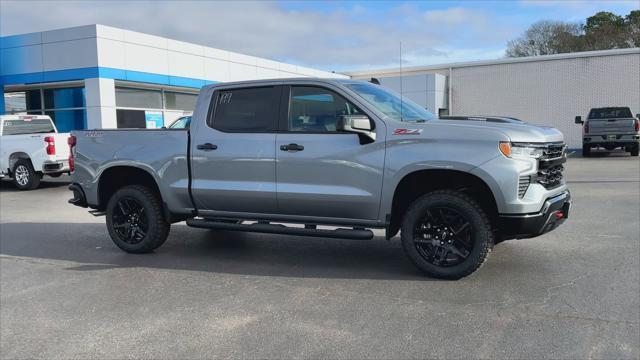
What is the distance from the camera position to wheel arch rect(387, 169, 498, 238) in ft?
17.3

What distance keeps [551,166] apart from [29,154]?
43.0 ft

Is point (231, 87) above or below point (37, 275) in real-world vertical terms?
above

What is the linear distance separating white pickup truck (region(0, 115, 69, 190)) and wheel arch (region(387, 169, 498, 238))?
11.0 meters

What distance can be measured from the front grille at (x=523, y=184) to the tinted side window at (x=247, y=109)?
258 centimetres

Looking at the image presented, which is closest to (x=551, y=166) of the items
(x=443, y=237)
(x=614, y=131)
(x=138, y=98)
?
(x=443, y=237)

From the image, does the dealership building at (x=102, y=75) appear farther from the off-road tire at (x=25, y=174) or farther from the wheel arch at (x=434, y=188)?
the wheel arch at (x=434, y=188)

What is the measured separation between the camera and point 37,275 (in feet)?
19.6

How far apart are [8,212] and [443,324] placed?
948cm

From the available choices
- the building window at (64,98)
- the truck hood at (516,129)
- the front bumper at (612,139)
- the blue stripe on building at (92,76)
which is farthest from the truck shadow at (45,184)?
the front bumper at (612,139)

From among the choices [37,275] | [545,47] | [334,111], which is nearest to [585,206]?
[334,111]

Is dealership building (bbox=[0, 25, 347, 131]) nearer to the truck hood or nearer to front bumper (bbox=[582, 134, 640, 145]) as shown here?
front bumper (bbox=[582, 134, 640, 145])

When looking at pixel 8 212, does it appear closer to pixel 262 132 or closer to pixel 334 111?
pixel 262 132

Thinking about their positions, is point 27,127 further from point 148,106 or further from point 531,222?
point 531,222

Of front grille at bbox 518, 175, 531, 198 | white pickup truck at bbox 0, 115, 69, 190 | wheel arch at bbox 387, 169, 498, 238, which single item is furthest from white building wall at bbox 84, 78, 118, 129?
front grille at bbox 518, 175, 531, 198
